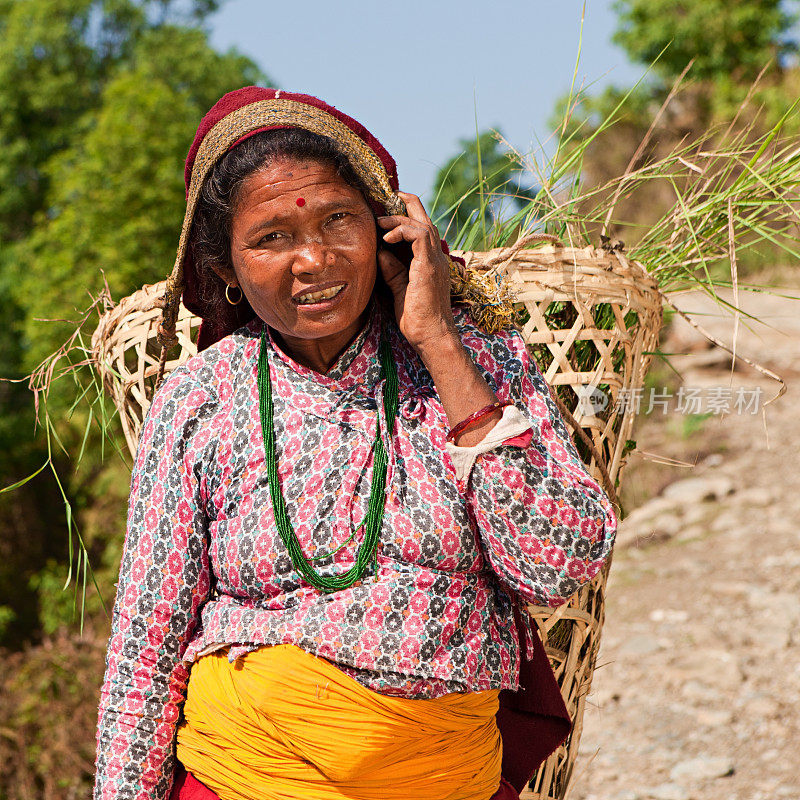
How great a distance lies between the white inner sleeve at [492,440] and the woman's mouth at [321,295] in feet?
1.07

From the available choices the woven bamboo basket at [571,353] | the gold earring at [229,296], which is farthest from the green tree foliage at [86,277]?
the gold earring at [229,296]

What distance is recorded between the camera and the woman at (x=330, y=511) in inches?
59.2

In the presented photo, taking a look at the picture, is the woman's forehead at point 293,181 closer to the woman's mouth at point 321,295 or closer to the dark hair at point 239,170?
the dark hair at point 239,170

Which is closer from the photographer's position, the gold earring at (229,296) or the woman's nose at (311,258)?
the woman's nose at (311,258)

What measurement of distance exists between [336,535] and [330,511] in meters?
0.04

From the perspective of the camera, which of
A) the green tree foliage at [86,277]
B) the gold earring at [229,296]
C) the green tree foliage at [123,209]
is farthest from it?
the green tree foliage at [123,209]

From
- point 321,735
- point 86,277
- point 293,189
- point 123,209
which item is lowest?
point 321,735

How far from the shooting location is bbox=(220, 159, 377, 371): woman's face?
1520 millimetres

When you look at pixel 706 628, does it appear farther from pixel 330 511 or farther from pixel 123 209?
pixel 123 209

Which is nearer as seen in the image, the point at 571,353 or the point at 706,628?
the point at 571,353

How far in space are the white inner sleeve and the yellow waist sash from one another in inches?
15.6

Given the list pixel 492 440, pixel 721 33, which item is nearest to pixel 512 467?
pixel 492 440

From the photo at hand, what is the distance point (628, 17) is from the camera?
675 inches

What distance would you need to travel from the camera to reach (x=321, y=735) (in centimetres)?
152
